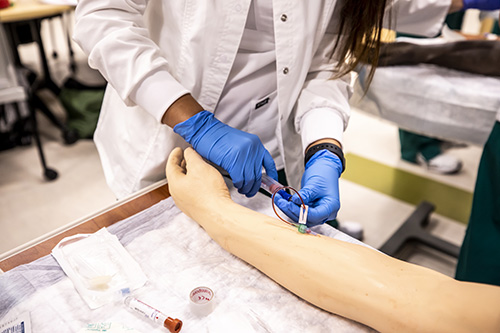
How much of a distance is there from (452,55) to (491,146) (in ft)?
1.45

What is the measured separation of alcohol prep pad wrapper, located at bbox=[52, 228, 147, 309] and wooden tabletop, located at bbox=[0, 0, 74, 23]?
2169 millimetres

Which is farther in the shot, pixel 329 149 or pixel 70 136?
pixel 70 136

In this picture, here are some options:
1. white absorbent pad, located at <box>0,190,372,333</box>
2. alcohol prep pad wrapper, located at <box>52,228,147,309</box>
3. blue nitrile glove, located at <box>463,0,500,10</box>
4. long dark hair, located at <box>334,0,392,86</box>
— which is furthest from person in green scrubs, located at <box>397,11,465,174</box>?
alcohol prep pad wrapper, located at <box>52,228,147,309</box>

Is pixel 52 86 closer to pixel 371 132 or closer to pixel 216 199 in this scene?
pixel 371 132

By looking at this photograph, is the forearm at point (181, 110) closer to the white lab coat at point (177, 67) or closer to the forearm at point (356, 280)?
the white lab coat at point (177, 67)

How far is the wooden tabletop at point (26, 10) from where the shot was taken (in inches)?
100

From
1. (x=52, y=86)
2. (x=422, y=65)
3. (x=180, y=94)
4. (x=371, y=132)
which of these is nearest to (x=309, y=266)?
(x=180, y=94)

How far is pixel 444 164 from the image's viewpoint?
2.92m

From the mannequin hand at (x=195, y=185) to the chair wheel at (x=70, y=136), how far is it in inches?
101

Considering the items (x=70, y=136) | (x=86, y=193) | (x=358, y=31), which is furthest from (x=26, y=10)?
(x=358, y=31)

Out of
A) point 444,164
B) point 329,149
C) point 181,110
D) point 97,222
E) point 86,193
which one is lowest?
point 86,193

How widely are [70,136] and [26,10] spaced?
40.4 inches

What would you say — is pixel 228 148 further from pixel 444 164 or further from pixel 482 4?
pixel 444 164

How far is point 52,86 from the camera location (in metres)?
3.71
